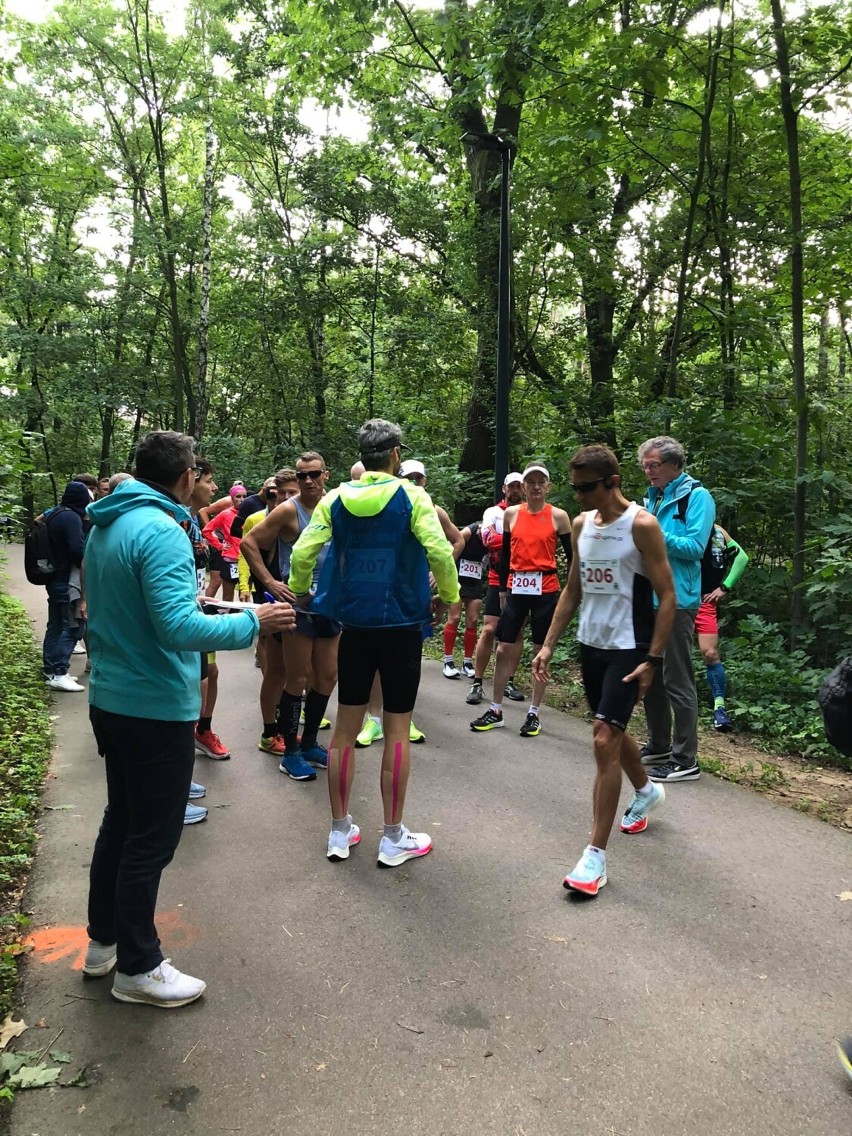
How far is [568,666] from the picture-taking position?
8.55 m

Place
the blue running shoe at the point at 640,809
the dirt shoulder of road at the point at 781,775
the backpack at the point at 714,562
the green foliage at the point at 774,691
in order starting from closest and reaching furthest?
the blue running shoe at the point at 640,809
the dirt shoulder of road at the point at 781,775
the backpack at the point at 714,562
the green foliage at the point at 774,691

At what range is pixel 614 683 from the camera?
367 centimetres

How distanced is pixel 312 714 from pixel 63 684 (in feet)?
12.8

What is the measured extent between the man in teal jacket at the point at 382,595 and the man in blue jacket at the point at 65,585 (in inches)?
190

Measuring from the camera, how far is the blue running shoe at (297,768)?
5.10 metres

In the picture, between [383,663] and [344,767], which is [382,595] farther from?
[344,767]

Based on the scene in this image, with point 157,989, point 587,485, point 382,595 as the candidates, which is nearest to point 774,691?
point 587,485

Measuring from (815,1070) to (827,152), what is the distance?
401 inches

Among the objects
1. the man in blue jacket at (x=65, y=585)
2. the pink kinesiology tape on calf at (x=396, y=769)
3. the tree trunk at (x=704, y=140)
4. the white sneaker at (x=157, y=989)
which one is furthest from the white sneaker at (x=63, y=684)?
the tree trunk at (x=704, y=140)

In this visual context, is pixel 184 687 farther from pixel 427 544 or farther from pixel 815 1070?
pixel 815 1070

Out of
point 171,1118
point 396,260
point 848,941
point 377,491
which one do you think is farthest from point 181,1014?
point 396,260

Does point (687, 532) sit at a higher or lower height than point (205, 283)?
lower

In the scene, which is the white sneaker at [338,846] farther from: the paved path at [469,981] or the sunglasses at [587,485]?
the sunglasses at [587,485]

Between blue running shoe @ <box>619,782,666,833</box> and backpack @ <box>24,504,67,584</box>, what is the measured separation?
6273 mm
